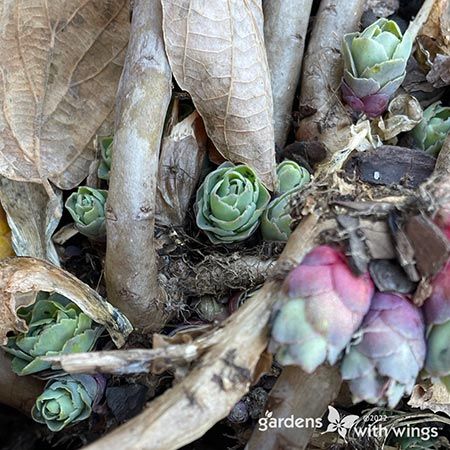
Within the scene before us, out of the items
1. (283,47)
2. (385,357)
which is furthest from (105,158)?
(385,357)

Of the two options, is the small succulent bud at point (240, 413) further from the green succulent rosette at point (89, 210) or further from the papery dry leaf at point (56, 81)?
the papery dry leaf at point (56, 81)

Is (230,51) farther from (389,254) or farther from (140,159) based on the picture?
(389,254)

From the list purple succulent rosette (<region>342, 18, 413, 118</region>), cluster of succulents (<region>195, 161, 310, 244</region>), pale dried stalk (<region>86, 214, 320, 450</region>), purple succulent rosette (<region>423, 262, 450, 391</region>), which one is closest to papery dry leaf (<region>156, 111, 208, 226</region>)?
cluster of succulents (<region>195, 161, 310, 244</region>)

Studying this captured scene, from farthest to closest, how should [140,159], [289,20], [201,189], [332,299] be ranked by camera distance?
[289,20] → [201,189] → [140,159] → [332,299]

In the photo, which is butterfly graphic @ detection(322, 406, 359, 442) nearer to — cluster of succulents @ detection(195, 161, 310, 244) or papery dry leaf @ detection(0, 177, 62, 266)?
cluster of succulents @ detection(195, 161, 310, 244)

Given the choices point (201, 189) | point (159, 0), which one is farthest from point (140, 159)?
point (159, 0)

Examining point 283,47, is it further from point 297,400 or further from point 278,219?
point 297,400
